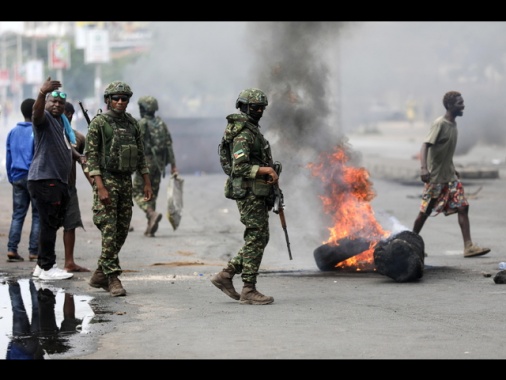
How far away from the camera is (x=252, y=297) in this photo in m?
8.12

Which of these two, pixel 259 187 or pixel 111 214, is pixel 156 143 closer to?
pixel 111 214

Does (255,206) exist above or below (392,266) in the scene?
above

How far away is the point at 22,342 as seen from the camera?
21.8 ft

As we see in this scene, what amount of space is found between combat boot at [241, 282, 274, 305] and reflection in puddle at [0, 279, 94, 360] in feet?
3.86

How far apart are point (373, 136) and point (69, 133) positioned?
37.8 meters

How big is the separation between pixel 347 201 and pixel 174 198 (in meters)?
3.46

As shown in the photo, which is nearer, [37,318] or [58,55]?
[37,318]

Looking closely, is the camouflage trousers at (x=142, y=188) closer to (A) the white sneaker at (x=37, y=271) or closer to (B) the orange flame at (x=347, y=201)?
(B) the orange flame at (x=347, y=201)

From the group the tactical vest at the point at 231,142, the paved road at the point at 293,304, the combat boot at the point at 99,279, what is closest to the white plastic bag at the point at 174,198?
the paved road at the point at 293,304

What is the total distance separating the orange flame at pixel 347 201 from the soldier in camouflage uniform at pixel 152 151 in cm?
347

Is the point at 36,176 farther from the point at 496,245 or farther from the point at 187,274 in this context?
the point at 496,245

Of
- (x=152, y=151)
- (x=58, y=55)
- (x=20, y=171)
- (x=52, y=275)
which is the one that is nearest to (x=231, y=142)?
(x=52, y=275)

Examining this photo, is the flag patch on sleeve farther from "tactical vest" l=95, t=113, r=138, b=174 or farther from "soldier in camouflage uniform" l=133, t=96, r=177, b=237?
"soldier in camouflage uniform" l=133, t=96, r=177, b=237
